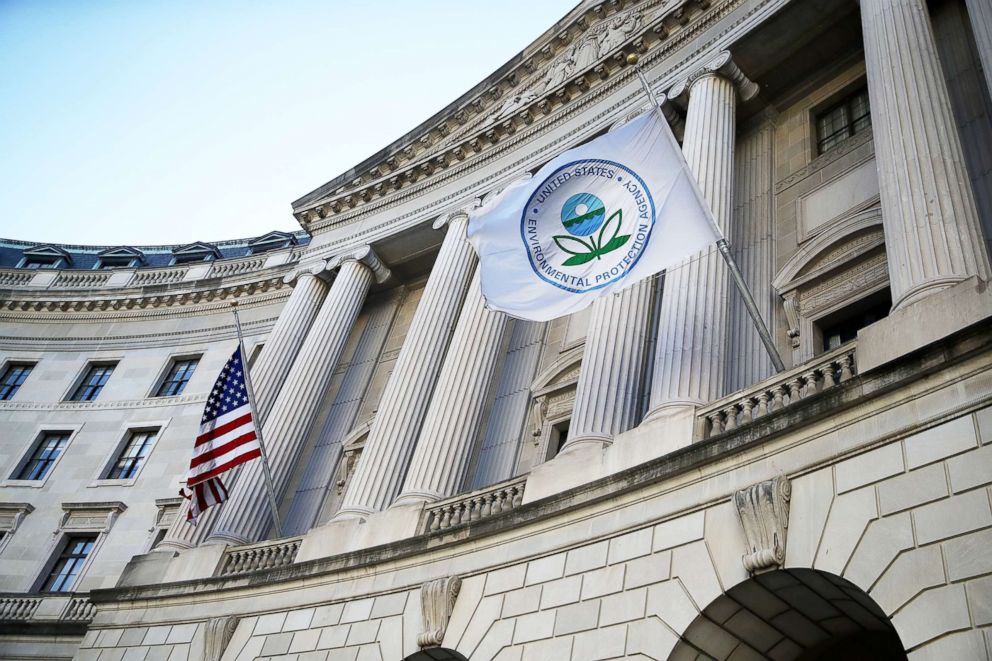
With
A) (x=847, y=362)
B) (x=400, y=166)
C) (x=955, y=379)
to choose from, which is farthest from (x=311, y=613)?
(x=400, y=166)

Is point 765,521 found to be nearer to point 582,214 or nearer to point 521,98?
point 582,214

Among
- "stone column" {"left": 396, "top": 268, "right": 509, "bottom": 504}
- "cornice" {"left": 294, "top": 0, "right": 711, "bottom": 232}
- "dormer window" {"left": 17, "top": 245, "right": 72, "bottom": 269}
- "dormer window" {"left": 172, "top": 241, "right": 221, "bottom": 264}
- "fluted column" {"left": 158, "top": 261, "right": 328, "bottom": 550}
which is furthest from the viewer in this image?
"dormer window" {"left": 17, "top": 245, "right": 72, "bottom": 269}

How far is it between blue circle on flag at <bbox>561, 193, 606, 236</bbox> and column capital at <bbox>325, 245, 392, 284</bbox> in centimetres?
1321

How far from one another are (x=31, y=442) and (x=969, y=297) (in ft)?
106

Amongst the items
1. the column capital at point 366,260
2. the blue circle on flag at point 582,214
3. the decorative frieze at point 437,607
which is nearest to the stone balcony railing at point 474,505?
the decorative frieze at point 437,607

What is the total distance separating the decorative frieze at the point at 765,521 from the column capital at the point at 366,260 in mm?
18474

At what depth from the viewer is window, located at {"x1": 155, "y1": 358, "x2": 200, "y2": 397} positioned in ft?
112

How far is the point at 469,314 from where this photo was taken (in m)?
22.4

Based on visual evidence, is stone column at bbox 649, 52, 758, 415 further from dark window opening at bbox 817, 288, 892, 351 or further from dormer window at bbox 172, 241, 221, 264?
dormer window at bbox 172, 241, 221, 264

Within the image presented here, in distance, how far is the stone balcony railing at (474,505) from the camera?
1650cm

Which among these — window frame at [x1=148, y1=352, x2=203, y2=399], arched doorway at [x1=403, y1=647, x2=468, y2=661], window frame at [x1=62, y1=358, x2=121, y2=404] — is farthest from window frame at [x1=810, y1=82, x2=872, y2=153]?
window frame at [x1=62, y1=358, x2=121, y2=404]

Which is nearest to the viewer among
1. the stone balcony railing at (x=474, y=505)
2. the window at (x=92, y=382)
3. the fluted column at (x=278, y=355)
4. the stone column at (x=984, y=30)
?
the stone column at (x=984, y=30)

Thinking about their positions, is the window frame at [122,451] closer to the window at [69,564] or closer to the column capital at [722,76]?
the window at [69,564]

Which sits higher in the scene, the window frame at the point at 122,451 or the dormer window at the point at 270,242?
the dormer window at the point at 270,242
